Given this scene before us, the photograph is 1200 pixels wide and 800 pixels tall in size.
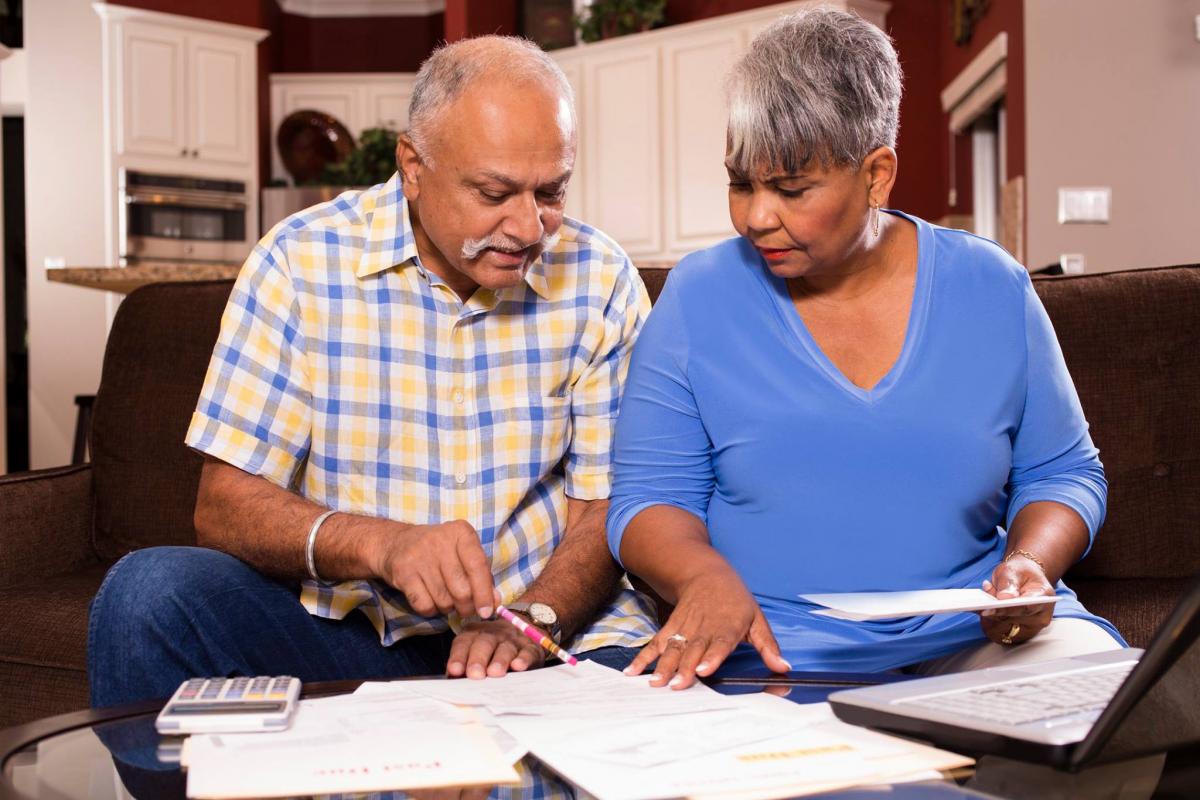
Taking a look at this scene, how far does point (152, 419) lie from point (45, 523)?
0.26 m

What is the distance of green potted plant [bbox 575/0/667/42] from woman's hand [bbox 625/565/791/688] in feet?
20.5

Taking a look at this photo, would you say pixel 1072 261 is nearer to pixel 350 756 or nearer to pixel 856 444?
pixel 856 444

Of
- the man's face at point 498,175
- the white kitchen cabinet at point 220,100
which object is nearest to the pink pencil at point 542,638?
the man's face at point 498,175

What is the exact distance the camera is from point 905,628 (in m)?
1.39

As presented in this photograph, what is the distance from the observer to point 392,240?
155 centimetres

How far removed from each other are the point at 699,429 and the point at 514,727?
0.60 m

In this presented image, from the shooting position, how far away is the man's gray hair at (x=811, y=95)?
134 centimetres

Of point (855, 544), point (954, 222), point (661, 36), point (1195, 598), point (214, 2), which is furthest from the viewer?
point (214, 2)

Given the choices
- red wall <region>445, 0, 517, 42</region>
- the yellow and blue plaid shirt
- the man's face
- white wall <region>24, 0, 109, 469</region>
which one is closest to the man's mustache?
the man's face

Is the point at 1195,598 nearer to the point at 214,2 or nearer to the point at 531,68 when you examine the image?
the point at 531,68

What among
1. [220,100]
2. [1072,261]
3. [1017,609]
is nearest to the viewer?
[1017,609]

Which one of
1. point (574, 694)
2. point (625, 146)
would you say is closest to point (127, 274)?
point (625, 146)

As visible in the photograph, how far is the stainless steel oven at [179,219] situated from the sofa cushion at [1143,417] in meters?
6.28

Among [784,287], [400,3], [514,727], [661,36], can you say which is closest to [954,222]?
[661,36]
